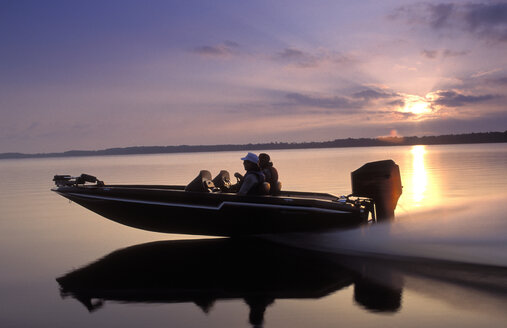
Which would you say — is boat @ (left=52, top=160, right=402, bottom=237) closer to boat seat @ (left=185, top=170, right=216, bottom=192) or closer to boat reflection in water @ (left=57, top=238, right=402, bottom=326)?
boat seat @ (left=185, top=170, right=216, bottom=192)

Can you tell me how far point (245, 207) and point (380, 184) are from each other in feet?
8.86

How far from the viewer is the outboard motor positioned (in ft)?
28.4

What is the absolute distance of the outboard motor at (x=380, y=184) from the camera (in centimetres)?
866

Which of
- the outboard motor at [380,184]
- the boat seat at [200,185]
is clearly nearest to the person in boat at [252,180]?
the boat seat at [200,185]

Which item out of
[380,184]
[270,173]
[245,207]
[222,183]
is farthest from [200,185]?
[380,184]

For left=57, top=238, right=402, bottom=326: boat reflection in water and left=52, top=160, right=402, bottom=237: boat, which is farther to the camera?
left=52, top=160, right=402, bottom=237: boat

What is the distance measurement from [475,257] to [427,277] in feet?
5.53

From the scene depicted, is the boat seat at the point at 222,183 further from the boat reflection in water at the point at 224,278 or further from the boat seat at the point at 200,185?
the boat reflection in water at the point at 224,278

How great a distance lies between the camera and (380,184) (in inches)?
342

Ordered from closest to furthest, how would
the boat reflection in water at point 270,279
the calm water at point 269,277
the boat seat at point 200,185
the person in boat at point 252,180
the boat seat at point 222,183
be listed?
the calm water at point 269,277 < the boat reflection in water at point 270,279 < the person in boat at point 252,180 < the boat seat at point 200,185 < the boat seat at point 222,183

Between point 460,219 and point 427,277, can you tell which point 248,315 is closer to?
point 427,277

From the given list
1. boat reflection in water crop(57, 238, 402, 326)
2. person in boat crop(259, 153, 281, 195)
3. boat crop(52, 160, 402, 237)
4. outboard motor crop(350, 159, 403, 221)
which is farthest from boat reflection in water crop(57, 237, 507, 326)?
person in boat crop(259, 153, 281, 195)

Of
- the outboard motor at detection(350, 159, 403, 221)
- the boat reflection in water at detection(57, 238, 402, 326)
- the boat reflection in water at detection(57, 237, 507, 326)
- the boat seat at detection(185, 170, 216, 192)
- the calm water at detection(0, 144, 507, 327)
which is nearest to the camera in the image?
the calm water at detection(0, 144, 507, 327)

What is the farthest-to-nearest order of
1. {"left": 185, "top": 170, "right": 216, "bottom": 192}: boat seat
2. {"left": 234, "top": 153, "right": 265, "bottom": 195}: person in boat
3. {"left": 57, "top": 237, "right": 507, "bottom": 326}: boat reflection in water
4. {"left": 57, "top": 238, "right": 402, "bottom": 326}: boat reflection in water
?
{"left": 185, "top": 170, "right": 216, "bottom": 192}: boat seat < {"left": 234, "top": 153, "right": 265, "bottom": 195}: person in boat < {"left": 57, "top": 238, "right": 402, "bottom": 326}: boat reflection in water < {"left": 57, "top": 237, "right": 507, "bottom": 326}: boat reflection in water
